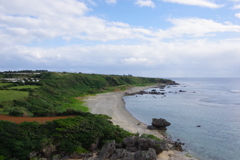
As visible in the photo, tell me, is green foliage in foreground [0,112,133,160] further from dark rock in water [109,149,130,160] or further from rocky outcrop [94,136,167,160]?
dark rock in water [109,149,130,160]

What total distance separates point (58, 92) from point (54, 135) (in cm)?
4925

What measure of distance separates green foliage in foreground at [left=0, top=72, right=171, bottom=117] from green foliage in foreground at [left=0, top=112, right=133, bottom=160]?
6715 mm

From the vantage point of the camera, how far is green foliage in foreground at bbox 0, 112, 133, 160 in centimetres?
1881

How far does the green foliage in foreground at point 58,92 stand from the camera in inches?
1368

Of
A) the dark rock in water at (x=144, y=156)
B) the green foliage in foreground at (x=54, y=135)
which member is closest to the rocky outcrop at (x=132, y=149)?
the dark rock in water at (x=144, y=156)

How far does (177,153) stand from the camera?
24188 millimetres

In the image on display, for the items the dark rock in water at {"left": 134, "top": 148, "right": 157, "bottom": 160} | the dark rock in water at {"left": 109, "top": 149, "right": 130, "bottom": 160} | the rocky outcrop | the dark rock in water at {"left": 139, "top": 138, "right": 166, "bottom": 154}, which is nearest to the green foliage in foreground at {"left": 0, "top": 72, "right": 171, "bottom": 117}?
the rocky outcrop

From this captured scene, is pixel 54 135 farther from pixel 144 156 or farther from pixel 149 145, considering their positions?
pixel 149 145

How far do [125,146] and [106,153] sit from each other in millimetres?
3393

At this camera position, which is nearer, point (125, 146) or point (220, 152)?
point (125, 146)

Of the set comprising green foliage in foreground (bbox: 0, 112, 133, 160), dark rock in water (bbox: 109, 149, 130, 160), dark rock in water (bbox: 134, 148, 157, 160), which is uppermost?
green foliage in foreground (bbox: 0, 112, 133, 160)

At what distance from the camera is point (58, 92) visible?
67938 millimetres

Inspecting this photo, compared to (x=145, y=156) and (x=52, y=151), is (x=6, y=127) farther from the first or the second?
(x=145, y=156)

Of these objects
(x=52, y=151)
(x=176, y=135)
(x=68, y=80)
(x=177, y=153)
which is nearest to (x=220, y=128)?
(x=176, y=135)
